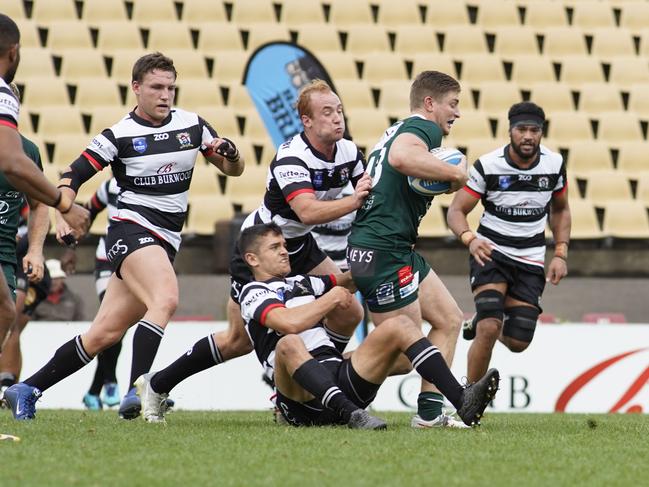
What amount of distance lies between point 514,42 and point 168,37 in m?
4.95

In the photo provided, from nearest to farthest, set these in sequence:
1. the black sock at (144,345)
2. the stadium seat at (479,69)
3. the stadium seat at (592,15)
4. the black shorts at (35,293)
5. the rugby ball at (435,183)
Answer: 1. the rugby ball at (435,183)
2. the black sock at (144,345)
3. the black shorts at (35,293)
4. the stadium seat at (479,69)
5. the stadium seat at (592,15)

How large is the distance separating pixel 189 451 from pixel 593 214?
10.0 meters

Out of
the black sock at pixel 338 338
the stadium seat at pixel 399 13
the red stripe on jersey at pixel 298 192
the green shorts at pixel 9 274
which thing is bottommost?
the black sock at pixel 338 338

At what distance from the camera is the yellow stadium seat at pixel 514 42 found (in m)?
17.3

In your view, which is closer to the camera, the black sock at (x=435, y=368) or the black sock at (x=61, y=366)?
the black sock at (x=435, y=368)

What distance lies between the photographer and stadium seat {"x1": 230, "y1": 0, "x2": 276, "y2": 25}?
1691cm

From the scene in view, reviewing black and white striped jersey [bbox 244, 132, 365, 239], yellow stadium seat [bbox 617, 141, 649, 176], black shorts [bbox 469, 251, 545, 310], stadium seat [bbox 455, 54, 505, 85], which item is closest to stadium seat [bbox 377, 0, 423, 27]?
stadium seat [bbox 455, 54, 505, 85]

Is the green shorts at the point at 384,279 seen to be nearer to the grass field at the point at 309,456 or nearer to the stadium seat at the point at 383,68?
the grass field at the point at 309,456

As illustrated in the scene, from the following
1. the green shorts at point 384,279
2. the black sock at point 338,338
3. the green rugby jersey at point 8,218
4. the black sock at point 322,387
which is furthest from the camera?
the black sock at point 338,338

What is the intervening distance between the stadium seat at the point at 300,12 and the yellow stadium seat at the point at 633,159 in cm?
461

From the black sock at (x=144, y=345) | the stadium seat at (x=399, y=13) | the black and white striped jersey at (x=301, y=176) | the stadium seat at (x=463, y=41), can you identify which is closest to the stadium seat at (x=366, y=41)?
the stadium seat at (x=399, y=13)

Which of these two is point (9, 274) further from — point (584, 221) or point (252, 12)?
point (252, 12)

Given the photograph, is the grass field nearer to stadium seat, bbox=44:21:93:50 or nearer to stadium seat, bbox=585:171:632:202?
stadium seat, bbox=585:171:632:202

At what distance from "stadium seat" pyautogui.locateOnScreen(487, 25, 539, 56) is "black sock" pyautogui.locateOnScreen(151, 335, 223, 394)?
11.3 metres
